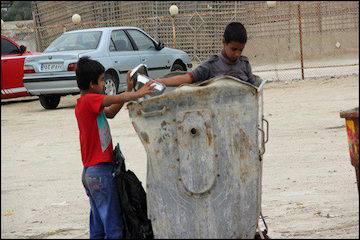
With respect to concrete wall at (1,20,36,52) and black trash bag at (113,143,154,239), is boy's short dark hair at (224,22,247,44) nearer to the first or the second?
black trash bag at (113,143,154,239)

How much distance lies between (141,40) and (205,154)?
12309 millimetres

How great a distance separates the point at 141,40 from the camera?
1686 cm

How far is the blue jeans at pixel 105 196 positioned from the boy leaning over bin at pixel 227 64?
681 mm

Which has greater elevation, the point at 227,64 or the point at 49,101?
the point at 227,64

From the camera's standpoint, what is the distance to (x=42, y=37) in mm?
24781

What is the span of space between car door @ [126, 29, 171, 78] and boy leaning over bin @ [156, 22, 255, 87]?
11076 mm

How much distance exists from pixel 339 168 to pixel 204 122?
3.92 m

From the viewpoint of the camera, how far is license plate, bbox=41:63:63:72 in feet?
50.3

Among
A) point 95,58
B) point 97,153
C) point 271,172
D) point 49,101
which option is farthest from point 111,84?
point 97,153

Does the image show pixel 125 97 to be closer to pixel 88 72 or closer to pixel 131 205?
pixel 88 72

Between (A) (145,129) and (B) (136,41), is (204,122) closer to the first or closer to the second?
(A) (145,129)

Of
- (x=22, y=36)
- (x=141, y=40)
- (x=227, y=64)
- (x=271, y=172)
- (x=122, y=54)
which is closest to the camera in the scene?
(x=227, y=64)

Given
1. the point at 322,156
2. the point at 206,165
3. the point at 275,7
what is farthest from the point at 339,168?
the point at 275,7

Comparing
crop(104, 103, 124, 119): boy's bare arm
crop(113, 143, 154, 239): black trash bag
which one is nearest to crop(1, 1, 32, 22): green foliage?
crop(104, 103, 124, 119): boy's bare arm
